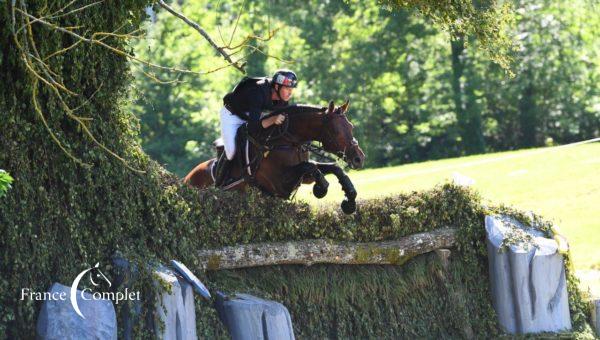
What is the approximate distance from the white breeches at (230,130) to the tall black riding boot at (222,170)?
234 millimetres

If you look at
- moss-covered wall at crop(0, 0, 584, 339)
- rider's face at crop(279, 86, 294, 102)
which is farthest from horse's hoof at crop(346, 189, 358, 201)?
rider's face at crop(279, 86, 294, 102)

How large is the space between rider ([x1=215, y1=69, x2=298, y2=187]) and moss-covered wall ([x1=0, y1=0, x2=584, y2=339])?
4.16 ft

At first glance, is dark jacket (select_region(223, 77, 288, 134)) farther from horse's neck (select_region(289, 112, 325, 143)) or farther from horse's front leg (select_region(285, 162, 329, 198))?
horse's front leg (select_region(285, 162, 329, 198))

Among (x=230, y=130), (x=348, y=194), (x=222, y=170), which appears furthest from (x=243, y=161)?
(x=348, y=194)

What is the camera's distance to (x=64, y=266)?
1046 centimetres

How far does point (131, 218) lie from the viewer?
434 inches

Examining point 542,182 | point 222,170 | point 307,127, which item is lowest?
point 542,182

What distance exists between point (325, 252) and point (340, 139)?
3.86ft

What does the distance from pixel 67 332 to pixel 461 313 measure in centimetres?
499

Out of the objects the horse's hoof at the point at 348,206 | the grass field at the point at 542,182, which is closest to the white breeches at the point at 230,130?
the horse's hoof at the point at 348,206

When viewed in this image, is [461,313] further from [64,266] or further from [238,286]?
[64,266]

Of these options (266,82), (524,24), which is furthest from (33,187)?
(524,24)

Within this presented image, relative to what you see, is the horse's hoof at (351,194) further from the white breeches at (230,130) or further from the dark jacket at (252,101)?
the white breeches at (230,130)

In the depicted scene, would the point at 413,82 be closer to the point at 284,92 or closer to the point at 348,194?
the point at 284,92
